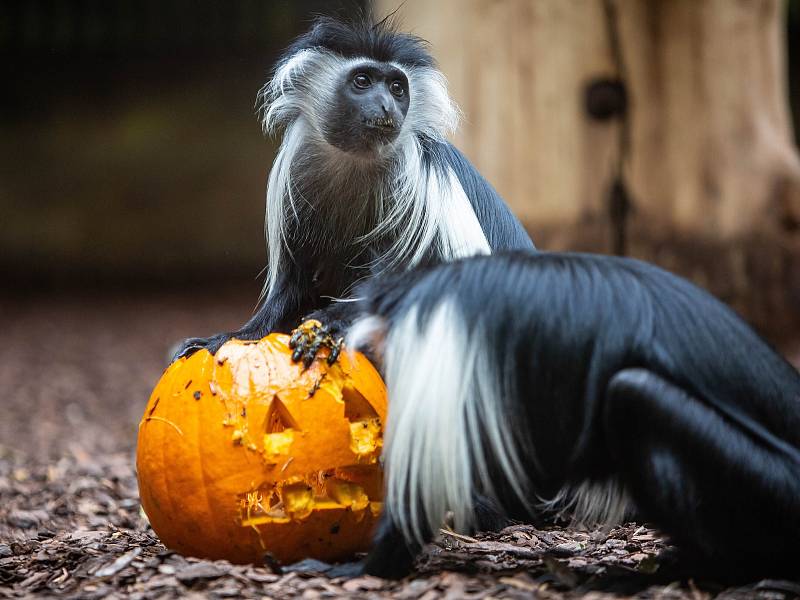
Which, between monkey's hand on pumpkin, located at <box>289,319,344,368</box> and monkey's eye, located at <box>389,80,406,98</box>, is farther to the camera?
monkey's eye, located at <box>389,80,406,98</box>

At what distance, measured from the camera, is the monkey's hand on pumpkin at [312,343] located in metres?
2.50

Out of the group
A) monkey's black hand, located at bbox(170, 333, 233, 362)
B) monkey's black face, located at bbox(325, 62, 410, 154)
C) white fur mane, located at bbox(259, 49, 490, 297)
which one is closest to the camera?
monkey's black hand, located at bbox(170, 333, 233, 362)

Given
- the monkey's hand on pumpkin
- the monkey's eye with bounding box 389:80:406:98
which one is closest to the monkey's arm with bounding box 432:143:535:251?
the monkey's eye with bounding box 389:80:406:98

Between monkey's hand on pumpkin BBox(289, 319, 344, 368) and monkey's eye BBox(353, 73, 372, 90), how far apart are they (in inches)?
51.7

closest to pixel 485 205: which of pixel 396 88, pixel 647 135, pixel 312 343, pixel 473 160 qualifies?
pixel 396 88

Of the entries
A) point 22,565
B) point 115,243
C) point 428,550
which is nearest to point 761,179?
point 428,550

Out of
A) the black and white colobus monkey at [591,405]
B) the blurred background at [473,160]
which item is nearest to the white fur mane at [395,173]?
the blurred background at [473,160]

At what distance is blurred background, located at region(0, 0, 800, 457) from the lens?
5.27 m

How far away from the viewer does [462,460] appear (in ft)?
7.29

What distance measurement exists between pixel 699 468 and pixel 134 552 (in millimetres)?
1547

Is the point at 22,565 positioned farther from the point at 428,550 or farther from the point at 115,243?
the point at 115,243

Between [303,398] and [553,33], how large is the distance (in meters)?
3.47

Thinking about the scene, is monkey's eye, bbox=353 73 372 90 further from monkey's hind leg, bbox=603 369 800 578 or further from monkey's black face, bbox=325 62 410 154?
monkey's hind leg, bbox=603 369 800 578

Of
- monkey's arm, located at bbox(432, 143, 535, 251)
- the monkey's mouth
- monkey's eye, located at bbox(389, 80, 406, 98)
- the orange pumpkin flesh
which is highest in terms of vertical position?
monkey's eye, located at bbox(389, 80, 406, 98)
